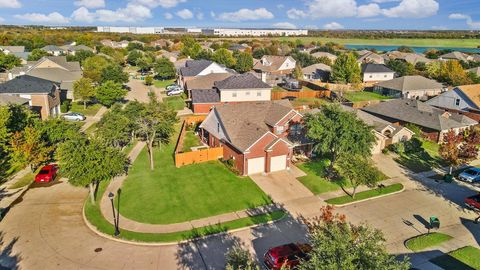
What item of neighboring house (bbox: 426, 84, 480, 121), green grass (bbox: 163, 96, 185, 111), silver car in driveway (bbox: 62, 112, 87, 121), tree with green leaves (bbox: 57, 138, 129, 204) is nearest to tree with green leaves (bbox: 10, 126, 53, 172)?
tree with green leaves (bbox: 57, 138, 129, 204)

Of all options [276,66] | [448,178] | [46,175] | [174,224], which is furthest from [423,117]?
[276,66]

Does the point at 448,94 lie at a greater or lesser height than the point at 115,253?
greater

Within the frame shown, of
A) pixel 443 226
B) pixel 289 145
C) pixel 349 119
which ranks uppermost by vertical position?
pixel 349 119

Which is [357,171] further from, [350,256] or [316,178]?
[350,256]

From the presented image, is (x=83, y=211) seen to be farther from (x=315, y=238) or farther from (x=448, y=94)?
(x=448, y=94)

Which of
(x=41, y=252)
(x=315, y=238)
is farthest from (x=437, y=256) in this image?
(x=41, y=252)

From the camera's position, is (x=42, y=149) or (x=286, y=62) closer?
(x=42, y=149)

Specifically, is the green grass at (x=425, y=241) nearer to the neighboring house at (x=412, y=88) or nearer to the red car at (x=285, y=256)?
the red car at (x=285, y=256)
